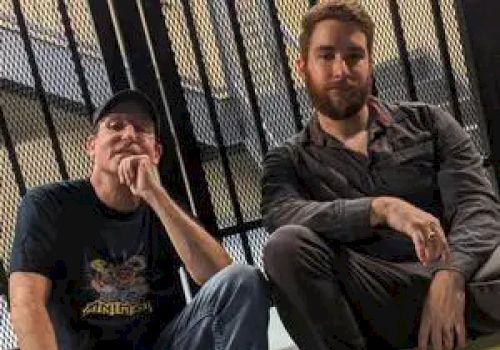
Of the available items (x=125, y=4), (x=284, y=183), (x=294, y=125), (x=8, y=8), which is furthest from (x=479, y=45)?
(x=8, y=8)

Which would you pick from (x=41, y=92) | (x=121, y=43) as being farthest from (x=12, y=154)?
(x=121, y=43)

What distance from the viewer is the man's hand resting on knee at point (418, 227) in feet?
4.87

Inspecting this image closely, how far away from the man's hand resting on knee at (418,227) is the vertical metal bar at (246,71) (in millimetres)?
682

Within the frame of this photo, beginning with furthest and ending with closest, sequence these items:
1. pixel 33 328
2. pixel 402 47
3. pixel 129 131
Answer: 1. pixel 402 47
2. pixel 129 131
3. pixel 33 328

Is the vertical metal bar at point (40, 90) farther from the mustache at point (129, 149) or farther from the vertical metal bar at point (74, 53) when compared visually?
the mustache at point (129, 149)

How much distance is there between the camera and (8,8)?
79.0 inches

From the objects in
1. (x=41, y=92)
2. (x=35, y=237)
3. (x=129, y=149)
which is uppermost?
(x=41, y=92)

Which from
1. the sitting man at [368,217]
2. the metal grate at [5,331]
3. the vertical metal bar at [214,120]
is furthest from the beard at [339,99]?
the metal grate at [5,331]

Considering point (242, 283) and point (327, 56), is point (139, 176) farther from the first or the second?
point (327, 56)

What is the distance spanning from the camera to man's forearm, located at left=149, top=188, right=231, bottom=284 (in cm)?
158

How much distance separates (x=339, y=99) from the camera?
177cm

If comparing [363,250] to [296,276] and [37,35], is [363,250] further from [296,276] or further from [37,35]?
[37,35]

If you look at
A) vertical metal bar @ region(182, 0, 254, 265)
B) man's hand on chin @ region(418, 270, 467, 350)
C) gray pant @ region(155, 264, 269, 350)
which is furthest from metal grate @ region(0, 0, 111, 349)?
man's hand on chin @ region(418, 270, 467, 350)

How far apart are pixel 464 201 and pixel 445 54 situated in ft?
2.38
